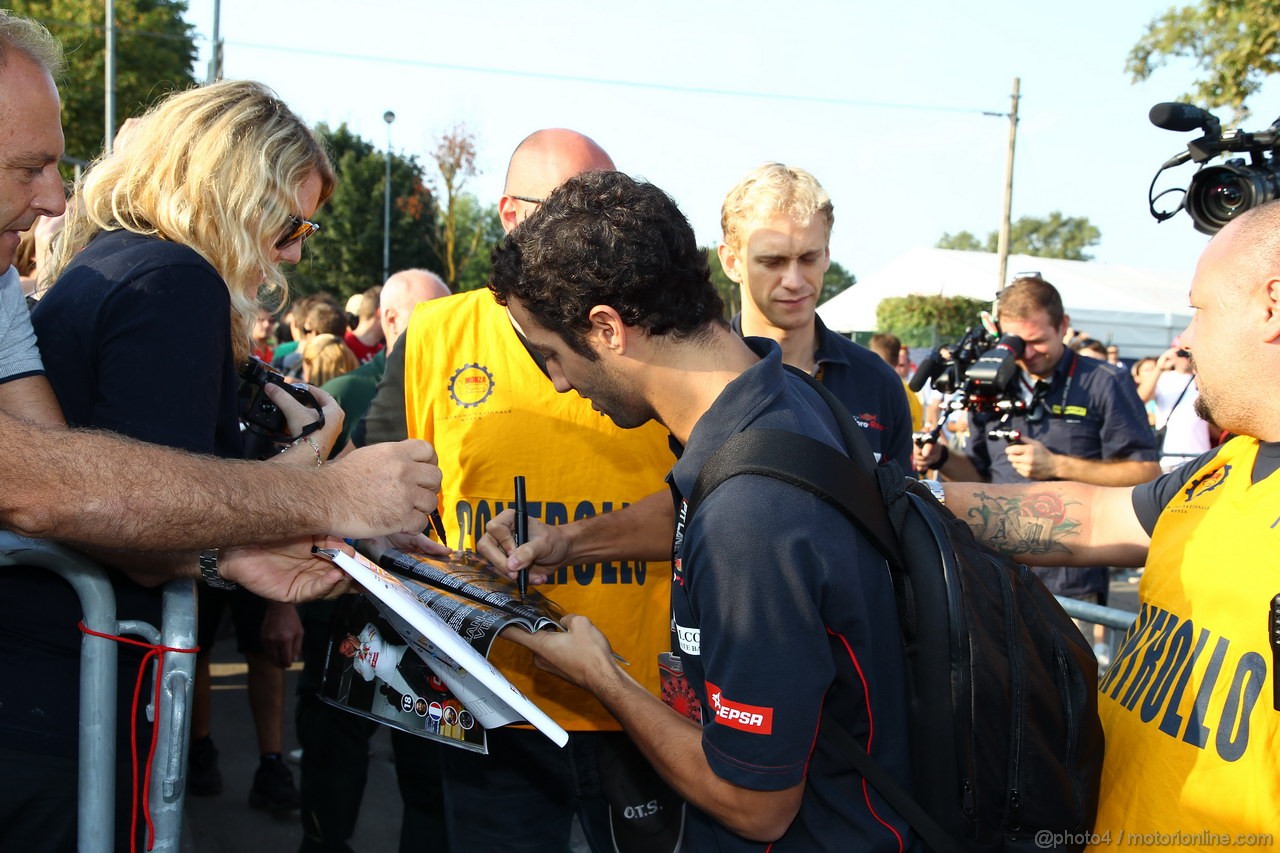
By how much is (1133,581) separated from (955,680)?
32.7ft

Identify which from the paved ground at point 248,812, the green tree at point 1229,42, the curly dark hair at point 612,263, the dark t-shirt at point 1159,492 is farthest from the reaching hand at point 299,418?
the green tree at point 1229,42

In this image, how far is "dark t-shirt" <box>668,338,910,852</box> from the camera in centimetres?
160

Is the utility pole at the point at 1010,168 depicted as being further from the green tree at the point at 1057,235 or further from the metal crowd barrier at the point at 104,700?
the green tree at the point at 1057,235

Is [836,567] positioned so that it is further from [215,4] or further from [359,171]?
[359,171]

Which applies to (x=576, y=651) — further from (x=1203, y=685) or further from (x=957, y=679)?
(x=1203, y=685)

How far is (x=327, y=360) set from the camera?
6539mm

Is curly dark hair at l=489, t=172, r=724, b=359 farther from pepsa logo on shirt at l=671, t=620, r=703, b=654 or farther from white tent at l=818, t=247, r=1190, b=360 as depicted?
white tent at l=818, t=247, r=1190, b=360

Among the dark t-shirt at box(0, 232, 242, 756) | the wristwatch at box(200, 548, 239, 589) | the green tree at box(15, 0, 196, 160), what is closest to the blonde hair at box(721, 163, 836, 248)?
the dark t-shirt at box(0, 232, 242, 756)

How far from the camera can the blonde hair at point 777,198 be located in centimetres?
365

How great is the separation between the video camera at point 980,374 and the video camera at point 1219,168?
5.47 feet

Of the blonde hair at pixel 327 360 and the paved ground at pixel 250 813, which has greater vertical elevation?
the blonde hair at pixel 327 360

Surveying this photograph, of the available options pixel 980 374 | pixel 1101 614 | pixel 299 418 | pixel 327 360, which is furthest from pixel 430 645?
pixel 327 360

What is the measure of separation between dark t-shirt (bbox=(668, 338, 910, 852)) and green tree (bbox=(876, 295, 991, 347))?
29543 mm

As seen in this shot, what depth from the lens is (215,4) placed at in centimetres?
1788
